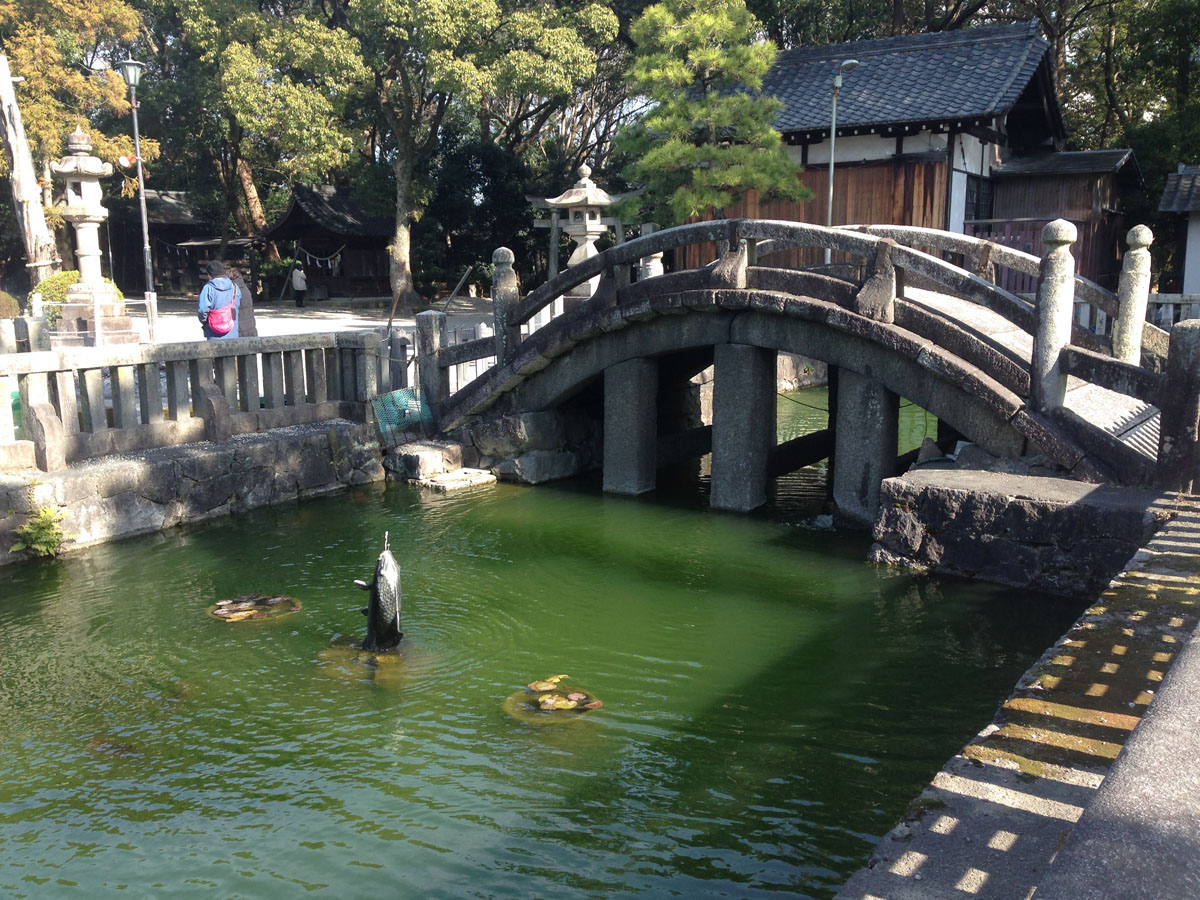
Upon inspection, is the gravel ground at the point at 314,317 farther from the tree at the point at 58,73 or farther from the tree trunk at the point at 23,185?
the tree at the point at 58,73

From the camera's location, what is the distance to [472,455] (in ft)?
44.3

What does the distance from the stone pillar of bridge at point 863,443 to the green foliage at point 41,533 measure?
783 centimetres

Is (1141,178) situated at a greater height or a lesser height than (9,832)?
greater

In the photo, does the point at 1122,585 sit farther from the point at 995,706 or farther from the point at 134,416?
the point at 134,416

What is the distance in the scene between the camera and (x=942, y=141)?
19.6 m

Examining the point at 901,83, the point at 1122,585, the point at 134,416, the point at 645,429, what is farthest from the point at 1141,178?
the point at 134,416

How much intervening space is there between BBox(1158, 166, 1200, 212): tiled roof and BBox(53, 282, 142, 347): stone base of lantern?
18.9 metres

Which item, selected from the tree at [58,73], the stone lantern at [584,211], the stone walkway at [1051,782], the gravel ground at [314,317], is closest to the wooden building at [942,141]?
the stone lantern at [584,211]

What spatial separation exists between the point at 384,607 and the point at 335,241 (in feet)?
96.5

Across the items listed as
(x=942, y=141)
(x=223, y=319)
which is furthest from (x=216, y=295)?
(x=942, y=141)

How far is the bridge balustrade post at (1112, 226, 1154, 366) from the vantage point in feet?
31.7

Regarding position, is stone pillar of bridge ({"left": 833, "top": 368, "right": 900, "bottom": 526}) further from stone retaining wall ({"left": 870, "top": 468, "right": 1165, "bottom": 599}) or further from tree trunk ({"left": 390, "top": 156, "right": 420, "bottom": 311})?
tree trunk ({"left": 390, "top": 156, "right": 420, "bottom": 311})

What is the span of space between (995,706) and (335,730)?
4324 millimetres

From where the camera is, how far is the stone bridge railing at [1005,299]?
27.0ft
